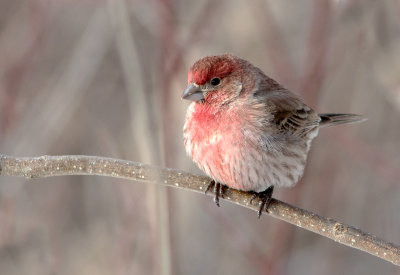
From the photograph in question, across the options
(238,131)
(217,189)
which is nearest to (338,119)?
(238,131)

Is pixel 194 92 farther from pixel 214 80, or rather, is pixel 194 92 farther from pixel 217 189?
pixel 217 189

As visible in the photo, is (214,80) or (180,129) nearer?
(214,80)

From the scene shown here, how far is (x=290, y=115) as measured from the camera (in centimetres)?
502

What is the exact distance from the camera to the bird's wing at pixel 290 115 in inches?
191

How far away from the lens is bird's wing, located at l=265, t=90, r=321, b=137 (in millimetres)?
4861

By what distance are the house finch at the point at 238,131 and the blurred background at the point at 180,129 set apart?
0.43 m

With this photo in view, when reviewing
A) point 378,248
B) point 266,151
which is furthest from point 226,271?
point 378,248

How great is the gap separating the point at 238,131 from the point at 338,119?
4.34ft

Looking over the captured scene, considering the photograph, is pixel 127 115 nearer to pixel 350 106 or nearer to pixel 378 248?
pixel 350 106

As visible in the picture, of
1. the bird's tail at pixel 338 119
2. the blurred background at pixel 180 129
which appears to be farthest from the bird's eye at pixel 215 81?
the bird's tail at pixel 338 119

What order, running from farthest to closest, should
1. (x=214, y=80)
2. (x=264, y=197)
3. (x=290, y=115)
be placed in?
(x=290, y=115) → (x=214, y=80) → (x=264, y=197)

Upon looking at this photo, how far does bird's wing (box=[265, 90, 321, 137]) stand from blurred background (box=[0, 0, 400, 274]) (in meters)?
0.84

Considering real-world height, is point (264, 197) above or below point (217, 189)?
below

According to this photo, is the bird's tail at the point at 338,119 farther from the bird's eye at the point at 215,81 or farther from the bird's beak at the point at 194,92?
the bird's beak at the point at 194,92
